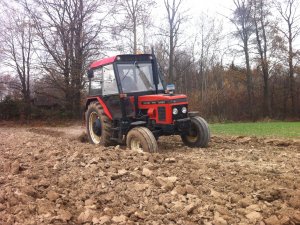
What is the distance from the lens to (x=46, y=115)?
25688 mm

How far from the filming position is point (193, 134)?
10203mm

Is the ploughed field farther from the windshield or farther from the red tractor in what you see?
the windshield

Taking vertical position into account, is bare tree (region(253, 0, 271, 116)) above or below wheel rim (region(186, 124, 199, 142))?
above

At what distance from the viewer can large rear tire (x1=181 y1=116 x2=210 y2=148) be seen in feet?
32.0

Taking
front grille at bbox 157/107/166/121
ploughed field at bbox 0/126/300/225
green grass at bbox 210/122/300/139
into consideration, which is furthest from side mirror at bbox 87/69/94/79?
green grass at bbox 210/122/300/139

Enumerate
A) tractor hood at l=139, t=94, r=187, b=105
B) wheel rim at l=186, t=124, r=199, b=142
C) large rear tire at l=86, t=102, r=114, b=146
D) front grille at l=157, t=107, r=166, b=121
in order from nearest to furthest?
tractor hood at l=139, t=94, r=187, b=105 < front grille at l=157, t=107, r=166, b=121 < wheel rim at l=186, t=124, r=199, b=142 < large rear tire at l=86, t=102, r=114, b=146

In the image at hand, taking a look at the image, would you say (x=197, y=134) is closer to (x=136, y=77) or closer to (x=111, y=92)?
(x=136, y=77)

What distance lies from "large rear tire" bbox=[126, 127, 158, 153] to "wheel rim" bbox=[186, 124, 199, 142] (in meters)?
1.74

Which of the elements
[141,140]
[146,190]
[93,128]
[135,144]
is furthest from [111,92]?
[146,190]

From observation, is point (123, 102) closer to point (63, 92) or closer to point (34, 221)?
point (34, 221)

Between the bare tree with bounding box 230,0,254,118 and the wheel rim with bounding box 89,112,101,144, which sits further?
the bare tree with bounding box 230,0,254,118

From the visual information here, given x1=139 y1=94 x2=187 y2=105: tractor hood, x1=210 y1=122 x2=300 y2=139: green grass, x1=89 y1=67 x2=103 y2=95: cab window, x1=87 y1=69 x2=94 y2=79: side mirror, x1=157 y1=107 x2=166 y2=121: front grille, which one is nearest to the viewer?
x1=139 y1=94 x2=187 y2=105: tractor hood

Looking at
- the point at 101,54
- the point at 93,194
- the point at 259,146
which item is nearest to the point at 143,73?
the point at 259,146

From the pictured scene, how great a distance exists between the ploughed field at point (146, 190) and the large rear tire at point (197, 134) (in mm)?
1880
